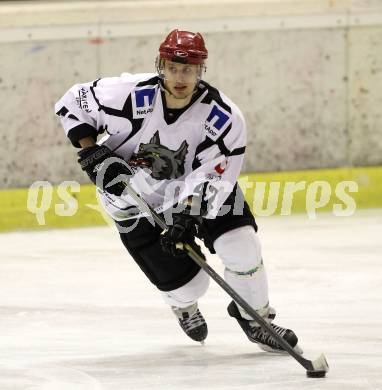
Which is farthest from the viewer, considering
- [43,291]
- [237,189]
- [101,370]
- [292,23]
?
[292,23]

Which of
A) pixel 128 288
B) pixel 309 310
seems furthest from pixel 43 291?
pixel 309 310

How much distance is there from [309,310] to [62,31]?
8.82ft

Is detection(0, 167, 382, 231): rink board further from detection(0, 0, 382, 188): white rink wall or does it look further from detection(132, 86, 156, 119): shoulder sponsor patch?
detection(132, 86, 156, 119): shoulder sponsor patch

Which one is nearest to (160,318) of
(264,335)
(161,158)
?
(264,335)

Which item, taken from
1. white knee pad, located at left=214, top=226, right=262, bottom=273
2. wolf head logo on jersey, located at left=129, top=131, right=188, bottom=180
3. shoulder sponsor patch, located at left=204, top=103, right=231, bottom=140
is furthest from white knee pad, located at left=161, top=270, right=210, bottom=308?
shoulder sponsor patch, located at left=204, top=103, right=231, bottom=140

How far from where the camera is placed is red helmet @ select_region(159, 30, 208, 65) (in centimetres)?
398

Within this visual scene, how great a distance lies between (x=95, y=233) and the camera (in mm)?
6789

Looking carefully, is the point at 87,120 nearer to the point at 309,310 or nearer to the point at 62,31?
the point at 309,310

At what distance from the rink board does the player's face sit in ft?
9.81

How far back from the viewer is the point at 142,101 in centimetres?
414

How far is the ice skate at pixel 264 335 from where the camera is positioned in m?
4.14

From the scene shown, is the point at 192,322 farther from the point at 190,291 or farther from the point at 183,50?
the point at 183,50

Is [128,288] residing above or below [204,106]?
below

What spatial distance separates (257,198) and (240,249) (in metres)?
3.15
